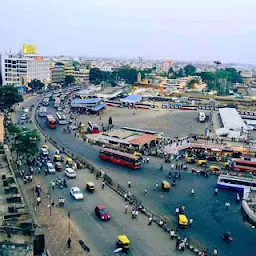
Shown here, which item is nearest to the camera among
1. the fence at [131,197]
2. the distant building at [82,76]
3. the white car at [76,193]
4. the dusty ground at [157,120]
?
the fence at [131,197]

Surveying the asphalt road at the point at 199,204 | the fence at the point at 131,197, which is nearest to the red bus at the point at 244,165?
the asphalt road at the point at 199,204

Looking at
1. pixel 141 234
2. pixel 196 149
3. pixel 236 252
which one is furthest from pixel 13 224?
pixel 196 149

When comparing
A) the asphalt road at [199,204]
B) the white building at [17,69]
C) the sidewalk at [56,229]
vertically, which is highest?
the white building at [17,69]

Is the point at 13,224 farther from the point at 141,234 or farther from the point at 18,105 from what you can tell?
the point at 18,105

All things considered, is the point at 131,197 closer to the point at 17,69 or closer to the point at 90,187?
the point at 90,187

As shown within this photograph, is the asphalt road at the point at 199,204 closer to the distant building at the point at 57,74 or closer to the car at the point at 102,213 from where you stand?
the car at the point at 102,213

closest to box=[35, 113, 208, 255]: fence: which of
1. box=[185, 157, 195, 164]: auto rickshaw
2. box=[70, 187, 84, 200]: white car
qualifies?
box=[70, 187, 84, 200]: white car

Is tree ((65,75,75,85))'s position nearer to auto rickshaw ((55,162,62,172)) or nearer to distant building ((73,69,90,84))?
distant building ((73,69,90,84))
